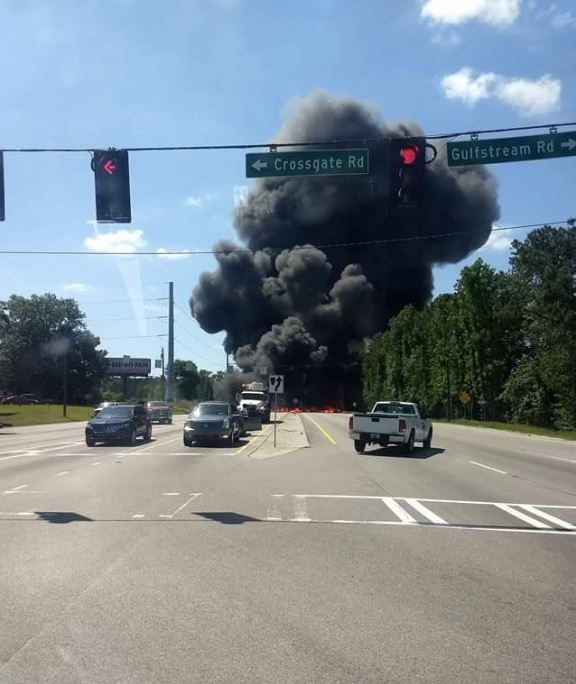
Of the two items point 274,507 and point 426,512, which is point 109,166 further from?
point 426,512

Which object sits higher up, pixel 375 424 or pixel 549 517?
pixel 375 424

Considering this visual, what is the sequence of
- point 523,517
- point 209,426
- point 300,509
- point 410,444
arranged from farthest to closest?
point 209,426, point 410,444, point 300,509, point 523,517

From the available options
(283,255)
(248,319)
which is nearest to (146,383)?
(248,319)

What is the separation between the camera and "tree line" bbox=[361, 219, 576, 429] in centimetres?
4800

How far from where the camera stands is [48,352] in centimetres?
11119

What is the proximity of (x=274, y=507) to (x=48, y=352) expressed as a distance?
106m

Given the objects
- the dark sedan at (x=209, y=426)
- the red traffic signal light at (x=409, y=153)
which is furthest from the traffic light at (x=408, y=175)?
the dark sedan at (x=209, y=426)

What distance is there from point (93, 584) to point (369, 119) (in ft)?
290

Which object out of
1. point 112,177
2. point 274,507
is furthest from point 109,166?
point 274,507

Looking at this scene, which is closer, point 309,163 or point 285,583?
point 285,583

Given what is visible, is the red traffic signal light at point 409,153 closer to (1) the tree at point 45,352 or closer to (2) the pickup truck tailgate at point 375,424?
(2) the pickup truck tailgate at point 375,424

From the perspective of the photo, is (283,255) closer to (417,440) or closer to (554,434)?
(554,434)

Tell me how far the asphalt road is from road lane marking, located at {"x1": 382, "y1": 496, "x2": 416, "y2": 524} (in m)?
0.03

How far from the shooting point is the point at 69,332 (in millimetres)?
114625
